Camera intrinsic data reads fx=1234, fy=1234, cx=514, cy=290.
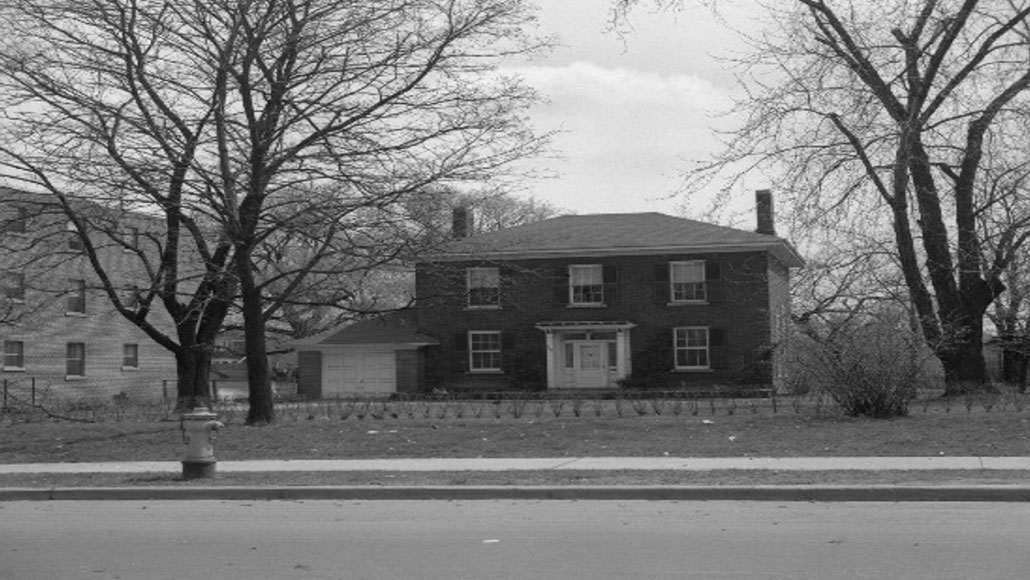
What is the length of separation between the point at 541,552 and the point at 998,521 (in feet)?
13.8

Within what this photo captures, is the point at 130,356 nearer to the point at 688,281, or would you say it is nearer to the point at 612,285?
the point at 612,285

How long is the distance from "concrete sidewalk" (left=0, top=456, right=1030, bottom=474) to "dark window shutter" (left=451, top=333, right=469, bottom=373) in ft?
97.3

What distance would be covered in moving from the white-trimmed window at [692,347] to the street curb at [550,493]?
108ft

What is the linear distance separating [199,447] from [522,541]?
6.55m

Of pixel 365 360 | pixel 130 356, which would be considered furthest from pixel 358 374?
pixel 130 356

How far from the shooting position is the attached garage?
4850 centimetres

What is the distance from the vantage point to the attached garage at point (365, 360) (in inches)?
1909

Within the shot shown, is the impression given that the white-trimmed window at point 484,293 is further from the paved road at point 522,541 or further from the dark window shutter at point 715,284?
the paved road at point 522,541

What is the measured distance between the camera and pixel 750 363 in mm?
44969

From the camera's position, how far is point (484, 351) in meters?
47.9

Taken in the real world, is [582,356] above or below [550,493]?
above

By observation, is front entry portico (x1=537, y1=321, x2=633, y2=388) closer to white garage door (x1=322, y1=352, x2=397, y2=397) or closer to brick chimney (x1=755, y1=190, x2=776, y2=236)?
white garage door (x1=322, y1=352, x2=397, y2=397)

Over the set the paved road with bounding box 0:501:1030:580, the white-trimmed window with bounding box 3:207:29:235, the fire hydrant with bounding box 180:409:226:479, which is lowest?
→ the paved road with bounding box 0:501:1030:580

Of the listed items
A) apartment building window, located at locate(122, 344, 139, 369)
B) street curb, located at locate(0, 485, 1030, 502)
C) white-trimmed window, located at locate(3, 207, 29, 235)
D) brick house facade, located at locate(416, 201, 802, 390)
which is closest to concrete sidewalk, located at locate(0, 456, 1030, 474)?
street curb, located at locate(0, 485, 1030, 502)
